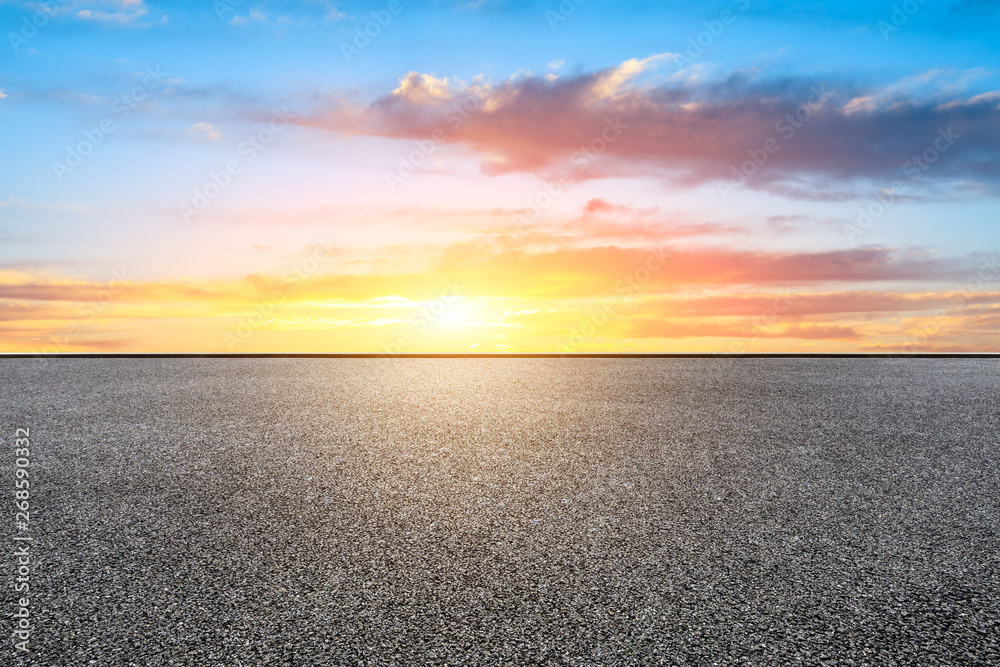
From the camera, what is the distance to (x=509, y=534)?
13.3 ft

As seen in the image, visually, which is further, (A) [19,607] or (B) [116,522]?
(B) [116,522]

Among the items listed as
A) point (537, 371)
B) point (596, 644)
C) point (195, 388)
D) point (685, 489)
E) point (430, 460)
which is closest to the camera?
point (596, 644)

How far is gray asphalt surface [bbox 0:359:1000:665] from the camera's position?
291cm

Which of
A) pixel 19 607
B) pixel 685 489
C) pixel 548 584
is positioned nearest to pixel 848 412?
pixel 685 489

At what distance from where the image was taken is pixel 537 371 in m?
12.7

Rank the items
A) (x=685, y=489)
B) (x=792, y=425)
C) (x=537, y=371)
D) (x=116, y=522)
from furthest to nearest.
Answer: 1. (x=537, y=371)
2. (x=792, y=425)
3. (x=685, y=489)
4. (x=116, y=522)

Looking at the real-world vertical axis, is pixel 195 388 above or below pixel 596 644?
above

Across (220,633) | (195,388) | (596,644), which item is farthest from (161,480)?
(195,388)

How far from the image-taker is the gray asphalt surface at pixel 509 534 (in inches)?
114

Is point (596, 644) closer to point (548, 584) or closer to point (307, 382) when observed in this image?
point (548, 584)

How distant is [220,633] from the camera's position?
9.68 ft

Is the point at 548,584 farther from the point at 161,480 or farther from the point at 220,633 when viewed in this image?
the point at 161,480

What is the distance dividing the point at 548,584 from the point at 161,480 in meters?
3.47

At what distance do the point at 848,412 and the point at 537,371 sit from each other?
5587 mm
